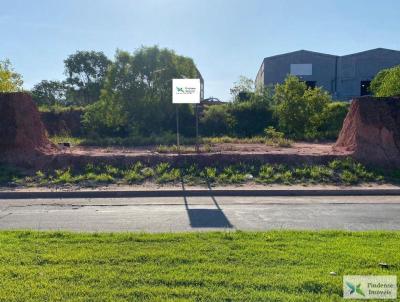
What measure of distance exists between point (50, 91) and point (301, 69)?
38.3 metres

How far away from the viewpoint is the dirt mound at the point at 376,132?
1307cm

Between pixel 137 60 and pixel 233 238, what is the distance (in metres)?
17.6

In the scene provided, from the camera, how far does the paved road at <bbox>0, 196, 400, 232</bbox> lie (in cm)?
668

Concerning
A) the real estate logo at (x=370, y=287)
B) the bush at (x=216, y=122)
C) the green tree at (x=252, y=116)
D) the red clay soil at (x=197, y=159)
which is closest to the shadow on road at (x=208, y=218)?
the real estate logo at (x=370, y=287)

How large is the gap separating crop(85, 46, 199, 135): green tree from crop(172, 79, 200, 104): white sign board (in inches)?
257

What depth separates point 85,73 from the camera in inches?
2411

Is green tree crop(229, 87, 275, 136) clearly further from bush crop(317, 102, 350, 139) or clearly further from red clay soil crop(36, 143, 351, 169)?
red clay soil crop(36, 143, 351, 169)

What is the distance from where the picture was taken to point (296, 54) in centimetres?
5150

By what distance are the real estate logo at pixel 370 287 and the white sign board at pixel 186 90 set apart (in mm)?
11423

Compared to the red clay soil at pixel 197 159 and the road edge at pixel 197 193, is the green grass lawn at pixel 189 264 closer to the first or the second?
the road edge at pixel 197 193

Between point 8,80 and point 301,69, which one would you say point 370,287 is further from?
point 301,69

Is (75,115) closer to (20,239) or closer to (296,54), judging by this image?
(20,239)

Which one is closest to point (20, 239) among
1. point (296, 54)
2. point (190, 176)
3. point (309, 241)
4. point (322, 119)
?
point (309, 241)

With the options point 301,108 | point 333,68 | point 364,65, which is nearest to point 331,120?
point 301,108
